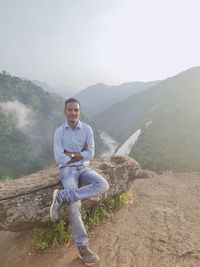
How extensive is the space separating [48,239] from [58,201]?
45.0 inches

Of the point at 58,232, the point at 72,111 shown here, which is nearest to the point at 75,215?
the point at 58,232

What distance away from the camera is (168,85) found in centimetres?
11844

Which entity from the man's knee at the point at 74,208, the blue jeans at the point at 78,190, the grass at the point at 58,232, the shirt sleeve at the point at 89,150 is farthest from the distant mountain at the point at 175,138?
the man's knee at the point at 74,208

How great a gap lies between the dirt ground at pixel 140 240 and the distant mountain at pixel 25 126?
45692 millimetres

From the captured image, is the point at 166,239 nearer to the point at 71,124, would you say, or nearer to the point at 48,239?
the point at 48,239

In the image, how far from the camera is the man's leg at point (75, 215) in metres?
4.92

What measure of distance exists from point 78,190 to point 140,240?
1823mm

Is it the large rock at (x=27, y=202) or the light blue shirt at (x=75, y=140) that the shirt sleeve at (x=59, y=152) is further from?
the large rock at (x=27, y=202)

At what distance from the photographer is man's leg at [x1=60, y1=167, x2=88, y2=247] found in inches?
194

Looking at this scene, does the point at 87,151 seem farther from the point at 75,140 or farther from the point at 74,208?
the point at 74,208

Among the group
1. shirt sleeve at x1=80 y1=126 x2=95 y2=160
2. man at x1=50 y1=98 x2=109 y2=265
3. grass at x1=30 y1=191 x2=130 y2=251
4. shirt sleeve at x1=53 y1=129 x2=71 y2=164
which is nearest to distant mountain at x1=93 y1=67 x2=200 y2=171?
grass at x1=30 y1=191 x2=130 y2=251

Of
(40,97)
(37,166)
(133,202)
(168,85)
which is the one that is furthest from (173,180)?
(168,85)

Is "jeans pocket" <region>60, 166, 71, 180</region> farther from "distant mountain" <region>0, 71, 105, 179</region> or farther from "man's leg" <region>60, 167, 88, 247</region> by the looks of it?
"distant mountain" <region>0, 71, 105, 179</region>

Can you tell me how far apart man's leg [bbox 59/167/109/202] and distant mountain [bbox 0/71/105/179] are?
47090 mm
